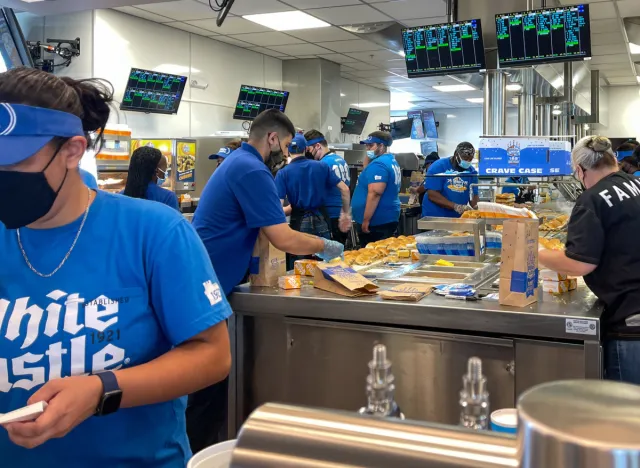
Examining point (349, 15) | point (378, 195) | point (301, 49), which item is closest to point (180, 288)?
point (378, 195)

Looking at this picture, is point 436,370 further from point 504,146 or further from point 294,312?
point 504,146

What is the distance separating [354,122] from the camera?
13258mm

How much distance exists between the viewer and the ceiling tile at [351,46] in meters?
10.3

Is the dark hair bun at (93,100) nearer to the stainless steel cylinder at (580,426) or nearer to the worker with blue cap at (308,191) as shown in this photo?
the stainless steel cylinder at (580,426)

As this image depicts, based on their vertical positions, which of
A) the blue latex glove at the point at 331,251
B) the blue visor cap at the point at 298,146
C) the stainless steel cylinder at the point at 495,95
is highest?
the stainless steel cylinder at the point at 495,95

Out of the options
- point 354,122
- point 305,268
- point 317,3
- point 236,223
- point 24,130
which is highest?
point 317,3

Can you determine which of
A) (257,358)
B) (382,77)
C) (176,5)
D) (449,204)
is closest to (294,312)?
(257,358)

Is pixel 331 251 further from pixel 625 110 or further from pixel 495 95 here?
pixel 625 110

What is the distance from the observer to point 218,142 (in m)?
9.17

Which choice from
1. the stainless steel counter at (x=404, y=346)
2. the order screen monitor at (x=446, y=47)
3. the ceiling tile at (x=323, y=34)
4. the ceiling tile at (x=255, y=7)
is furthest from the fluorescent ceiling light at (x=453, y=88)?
the stainless steel counter at (x=404, y=346)

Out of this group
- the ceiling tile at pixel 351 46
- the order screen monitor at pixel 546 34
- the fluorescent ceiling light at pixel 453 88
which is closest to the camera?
the order screen monitor at pixel 546 34

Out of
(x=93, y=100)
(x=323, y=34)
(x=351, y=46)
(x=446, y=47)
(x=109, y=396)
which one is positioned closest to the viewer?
(x=109, y=396)

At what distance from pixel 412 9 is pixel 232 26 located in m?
2.63

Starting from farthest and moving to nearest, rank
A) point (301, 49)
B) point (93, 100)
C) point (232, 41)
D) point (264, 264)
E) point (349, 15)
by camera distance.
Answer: point (301, 49) < point (232, 41) < point (349, 15) < point (264, 264) < point (93, 100)
